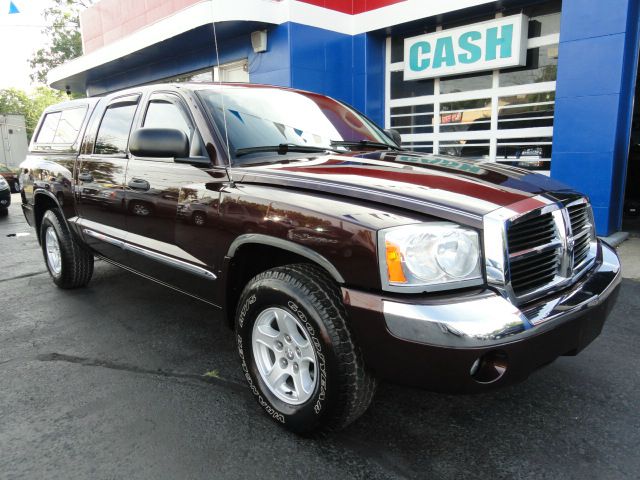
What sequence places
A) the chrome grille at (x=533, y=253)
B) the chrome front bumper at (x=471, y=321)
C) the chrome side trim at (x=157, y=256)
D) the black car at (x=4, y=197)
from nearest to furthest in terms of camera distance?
the chrome front bumper at (x=471, y=321)
the chrome grille at (x=533, y=253)
the chrome side trim at (x=157, y=256)
the black car at (x=4, y=197)

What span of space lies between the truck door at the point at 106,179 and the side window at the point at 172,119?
0.87 feet

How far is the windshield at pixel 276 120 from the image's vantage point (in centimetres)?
296

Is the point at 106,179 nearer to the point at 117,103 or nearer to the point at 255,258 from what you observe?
the point at 117,103

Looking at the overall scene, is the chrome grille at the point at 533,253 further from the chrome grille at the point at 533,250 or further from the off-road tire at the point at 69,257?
the off-road tire at the point at 69,257

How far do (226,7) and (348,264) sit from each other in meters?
8.24

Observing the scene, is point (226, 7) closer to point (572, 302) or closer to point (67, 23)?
point (572, 302)

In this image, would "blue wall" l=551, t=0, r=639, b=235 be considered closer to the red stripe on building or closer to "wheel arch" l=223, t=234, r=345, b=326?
the red stripe on building

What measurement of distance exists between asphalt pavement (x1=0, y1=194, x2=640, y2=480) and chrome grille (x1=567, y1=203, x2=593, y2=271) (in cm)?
83

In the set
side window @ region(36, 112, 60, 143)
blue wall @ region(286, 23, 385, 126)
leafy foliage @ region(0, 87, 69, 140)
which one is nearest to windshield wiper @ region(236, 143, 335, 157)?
side window @ region(36, 112, 60, 143)

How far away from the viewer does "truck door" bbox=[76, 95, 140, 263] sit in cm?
367

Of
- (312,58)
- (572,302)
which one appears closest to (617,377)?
(572,302)

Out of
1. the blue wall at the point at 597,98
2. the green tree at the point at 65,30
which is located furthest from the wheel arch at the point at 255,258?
the green tree at the point at 65,30

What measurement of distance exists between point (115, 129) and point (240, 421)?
258cm

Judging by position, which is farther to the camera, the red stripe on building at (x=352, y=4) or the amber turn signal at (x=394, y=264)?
the red stripe on building at (x=352, y=4)
